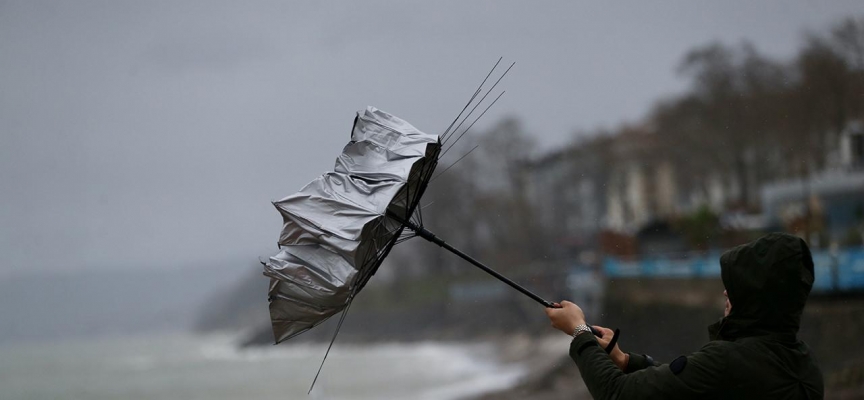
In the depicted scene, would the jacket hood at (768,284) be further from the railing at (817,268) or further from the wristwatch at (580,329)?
the railing at (817,268)

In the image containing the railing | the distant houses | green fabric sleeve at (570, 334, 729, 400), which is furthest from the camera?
the distant houses

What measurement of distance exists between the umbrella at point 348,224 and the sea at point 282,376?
2914 centimetres

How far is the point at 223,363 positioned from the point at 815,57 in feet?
173

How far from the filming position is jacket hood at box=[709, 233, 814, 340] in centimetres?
229

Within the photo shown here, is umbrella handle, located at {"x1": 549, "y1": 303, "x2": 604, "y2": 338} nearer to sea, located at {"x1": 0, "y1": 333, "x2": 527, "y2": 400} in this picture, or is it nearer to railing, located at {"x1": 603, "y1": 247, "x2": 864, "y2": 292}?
railing, located at {"x1": 603, "y1": 247, "x2": 864, "y2": 292}

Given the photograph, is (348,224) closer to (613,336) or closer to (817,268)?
(613,336)

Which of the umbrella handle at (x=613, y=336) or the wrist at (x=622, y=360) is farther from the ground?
the umbrella handle at (x=613, y=336)

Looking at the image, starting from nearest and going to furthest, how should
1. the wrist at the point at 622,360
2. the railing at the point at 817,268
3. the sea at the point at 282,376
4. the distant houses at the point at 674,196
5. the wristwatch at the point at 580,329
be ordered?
the wristwatch at the point at 580,329 → the wrist at the point at 622,360 → the railing at the point at 817,268 → the distant houses at the point at 674,196 → the sea at the point at 282,376

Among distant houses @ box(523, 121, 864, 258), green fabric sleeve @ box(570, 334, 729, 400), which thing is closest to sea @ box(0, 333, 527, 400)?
distant houses @ box(523, 121, 864, 258)

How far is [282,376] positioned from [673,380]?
5411 centimetres

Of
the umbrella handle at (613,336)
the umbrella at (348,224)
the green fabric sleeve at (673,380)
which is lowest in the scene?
the green fabric sleeve at (673,380)

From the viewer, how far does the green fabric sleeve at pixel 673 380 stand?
227cm

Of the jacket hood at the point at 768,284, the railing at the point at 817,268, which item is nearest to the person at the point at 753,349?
the jacket hood at the point at 768,284

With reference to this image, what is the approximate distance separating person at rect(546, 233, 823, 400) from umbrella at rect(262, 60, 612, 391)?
0.70 m
